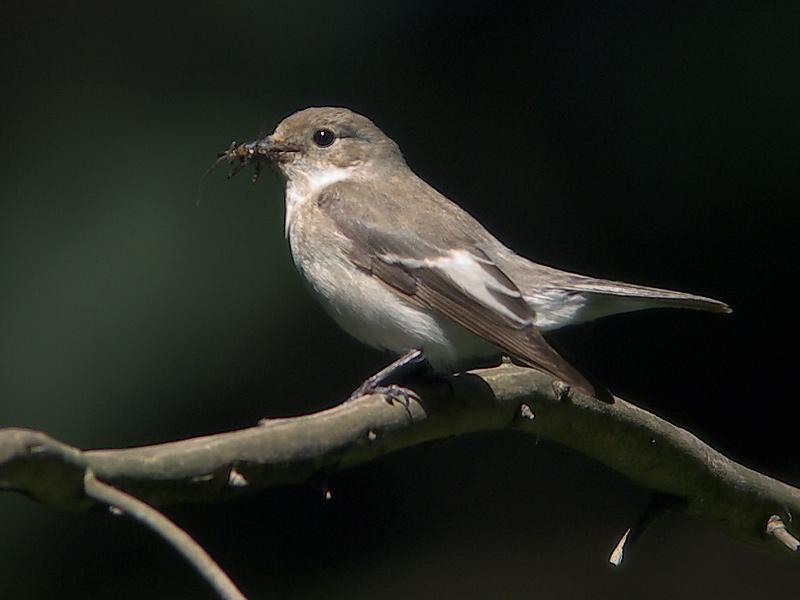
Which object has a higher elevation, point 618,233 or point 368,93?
point 368,93

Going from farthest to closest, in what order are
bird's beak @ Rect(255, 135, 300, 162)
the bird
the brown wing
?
bird's beak @ Rect(255, 135, 300, 162), the bird, the brown wing

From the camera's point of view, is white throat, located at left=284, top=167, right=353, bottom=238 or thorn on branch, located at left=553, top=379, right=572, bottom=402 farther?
white throat, located at left=284, top=167, right=353, bottom=238

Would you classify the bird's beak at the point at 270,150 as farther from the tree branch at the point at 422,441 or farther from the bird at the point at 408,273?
the tree branch at the point at 422,441

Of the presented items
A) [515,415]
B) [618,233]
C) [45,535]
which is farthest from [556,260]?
[515,415]

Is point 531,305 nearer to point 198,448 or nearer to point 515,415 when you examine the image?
point 515,415

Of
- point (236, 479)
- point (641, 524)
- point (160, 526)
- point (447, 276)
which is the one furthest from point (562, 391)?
point (160, 526)

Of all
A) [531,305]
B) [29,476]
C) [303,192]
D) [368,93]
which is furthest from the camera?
[368,93]

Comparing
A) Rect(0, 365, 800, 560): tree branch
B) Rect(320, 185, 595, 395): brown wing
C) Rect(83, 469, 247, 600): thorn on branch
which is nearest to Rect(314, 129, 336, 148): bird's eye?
Rect(320, 185, 595, 395): brown wing

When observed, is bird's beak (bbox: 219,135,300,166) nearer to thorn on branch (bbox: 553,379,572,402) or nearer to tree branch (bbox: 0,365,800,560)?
tree branch (bbox: 0,365,800,560)
